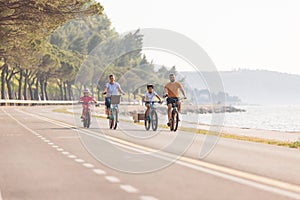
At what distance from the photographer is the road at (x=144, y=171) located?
9.64 metres

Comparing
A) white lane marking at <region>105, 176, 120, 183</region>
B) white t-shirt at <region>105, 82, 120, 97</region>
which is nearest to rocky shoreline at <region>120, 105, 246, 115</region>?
white t-shirt at <region>105, 82, 120, 97</region>

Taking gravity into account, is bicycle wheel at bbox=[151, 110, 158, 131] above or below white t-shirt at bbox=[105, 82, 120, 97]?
below

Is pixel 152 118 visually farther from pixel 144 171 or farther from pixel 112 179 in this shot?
pixel 112 179

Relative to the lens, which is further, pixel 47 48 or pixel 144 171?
pixel 47 48

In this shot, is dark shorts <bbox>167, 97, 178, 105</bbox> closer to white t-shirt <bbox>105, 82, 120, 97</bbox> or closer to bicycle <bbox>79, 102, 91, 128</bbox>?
white t-shirt <bbox>105, 82, 120, 97</bbox>

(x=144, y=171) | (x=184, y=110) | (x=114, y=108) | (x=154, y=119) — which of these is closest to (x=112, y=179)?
(x=144, y=171)

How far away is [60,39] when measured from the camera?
16875 cm

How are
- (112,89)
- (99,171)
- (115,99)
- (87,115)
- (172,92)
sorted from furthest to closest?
(87,115) → (115,99) → (112,89) → (172,92) → (99,171)

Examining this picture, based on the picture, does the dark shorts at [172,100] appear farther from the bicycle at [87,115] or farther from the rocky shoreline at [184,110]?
the rocky shoreline at [184,110]

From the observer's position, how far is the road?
9.64 meters

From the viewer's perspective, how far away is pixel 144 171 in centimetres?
1248

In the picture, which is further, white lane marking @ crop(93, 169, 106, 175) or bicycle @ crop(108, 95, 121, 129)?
bicycle @ crop(108, 95, 121, 129)

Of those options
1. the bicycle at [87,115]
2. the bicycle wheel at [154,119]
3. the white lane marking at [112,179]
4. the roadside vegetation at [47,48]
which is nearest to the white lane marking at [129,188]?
the white lane marking at [112,179]

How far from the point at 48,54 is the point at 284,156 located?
85185 millimetres
